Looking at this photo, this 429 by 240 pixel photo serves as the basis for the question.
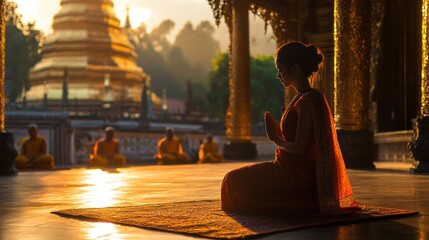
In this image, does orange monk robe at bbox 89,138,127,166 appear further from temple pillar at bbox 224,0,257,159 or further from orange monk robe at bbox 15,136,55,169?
temple pillar at bbox 224,0,257,159

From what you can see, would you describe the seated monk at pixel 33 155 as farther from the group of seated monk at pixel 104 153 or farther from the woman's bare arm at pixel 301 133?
the woman's bare arm at pixel 301 133

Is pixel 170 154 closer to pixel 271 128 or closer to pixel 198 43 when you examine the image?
pixel 271 128

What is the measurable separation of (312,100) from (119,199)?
244 cm

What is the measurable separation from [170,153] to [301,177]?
51.0ft

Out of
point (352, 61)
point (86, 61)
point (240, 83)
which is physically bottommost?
point (352, 61)

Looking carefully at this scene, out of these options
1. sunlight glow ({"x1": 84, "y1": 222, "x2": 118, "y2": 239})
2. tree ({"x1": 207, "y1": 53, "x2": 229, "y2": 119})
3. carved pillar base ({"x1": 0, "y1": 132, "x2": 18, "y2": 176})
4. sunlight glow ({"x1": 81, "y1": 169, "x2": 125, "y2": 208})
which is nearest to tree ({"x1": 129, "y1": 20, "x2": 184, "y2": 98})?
tree ({"x1": 207, "y1": 53, "x2": 229, "y2": 119})

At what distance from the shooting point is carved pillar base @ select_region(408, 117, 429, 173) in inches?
425

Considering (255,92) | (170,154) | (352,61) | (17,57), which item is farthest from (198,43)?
(352,61)

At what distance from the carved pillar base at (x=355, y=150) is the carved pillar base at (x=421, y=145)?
188 centimetres

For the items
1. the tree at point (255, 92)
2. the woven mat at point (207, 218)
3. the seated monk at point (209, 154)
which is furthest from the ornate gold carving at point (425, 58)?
the tree at point (255, 92)

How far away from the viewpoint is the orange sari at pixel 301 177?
225 inches

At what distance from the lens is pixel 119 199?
736cm

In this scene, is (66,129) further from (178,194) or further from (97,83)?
(178,194)

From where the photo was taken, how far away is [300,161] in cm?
579
